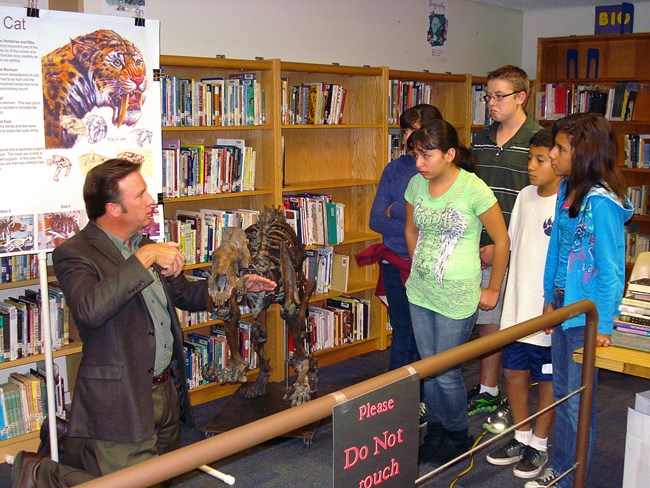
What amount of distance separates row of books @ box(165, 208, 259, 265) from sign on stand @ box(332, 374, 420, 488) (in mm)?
2760

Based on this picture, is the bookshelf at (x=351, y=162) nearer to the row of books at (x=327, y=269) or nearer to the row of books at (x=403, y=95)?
the row of books at (x=327, y=269)

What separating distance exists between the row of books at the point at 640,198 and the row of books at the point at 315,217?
277 centimetres

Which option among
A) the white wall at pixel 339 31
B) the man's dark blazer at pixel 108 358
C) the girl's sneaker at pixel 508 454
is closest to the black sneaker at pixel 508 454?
the girl's sneaker at pixel 508 454

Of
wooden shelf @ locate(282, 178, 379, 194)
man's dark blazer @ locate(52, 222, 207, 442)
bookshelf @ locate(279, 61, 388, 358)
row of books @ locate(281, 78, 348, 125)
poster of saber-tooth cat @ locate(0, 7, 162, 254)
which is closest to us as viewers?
man's dark blazer @ locate(52, 222, 207, 442)

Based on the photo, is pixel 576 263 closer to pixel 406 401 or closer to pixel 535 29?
pixel 406 401

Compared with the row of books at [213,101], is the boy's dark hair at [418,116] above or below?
below

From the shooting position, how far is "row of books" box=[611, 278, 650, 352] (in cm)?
241

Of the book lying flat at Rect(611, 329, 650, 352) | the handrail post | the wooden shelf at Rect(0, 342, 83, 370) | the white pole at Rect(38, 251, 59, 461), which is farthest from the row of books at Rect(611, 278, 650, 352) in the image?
the wooden shelf at Rect(0, 342, 83, 370)

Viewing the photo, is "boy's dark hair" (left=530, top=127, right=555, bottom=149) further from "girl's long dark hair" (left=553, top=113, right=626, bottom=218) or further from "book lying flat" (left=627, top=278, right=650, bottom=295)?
"book lying flat" (left=627, top=278, right=650, bottom=295)

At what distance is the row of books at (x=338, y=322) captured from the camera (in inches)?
199

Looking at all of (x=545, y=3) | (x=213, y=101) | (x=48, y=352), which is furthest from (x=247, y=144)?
(x=545, y=3)

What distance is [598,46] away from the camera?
6578 mm

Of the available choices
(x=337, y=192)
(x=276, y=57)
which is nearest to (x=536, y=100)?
(x=337, y=192)

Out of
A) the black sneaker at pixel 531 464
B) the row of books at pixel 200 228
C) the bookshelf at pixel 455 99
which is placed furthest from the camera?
the bookshelf at pixel 455 99
